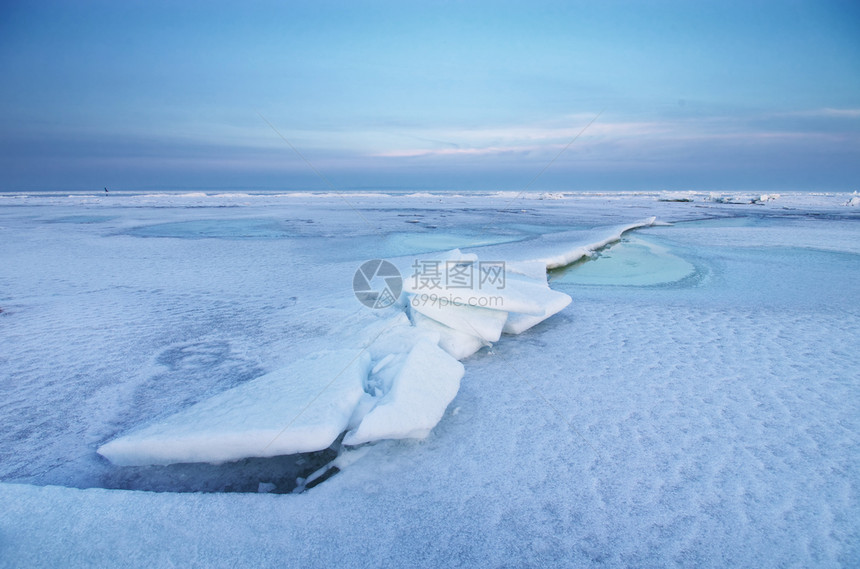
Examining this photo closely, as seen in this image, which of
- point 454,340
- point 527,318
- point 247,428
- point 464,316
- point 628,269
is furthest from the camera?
point 628,269

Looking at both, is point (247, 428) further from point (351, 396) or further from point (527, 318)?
point (527, 318)

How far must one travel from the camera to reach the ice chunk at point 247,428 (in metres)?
1.85

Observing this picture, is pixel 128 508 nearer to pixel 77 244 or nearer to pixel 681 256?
pixel 681 256

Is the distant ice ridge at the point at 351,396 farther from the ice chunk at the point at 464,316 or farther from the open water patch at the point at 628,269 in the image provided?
the open water patch at the point at 628,269

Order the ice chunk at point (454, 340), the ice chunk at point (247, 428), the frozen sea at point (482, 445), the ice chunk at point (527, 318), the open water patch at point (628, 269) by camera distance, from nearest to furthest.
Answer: the frozen sea at point (482, 445), the ice chunk at point (247, 428), the ice chunk at point (454, 340), the ice chunk at point (527, 318), the open water patch at point (628, 269)

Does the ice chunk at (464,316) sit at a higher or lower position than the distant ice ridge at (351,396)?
higher

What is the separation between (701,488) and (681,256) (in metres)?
7.17

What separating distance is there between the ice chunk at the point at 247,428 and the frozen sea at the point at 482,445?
0.10 metres

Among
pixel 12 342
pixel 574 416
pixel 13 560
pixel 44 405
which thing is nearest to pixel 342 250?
pixel 12 342

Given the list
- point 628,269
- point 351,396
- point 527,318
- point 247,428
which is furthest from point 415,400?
point 628,269

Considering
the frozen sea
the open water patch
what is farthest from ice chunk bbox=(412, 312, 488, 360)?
the open water patch

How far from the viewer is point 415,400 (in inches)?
83.2

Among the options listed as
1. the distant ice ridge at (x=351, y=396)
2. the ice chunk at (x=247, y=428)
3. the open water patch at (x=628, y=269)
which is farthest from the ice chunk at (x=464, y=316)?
the open water patch at (x=628, y=269)

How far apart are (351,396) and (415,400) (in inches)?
12.4
